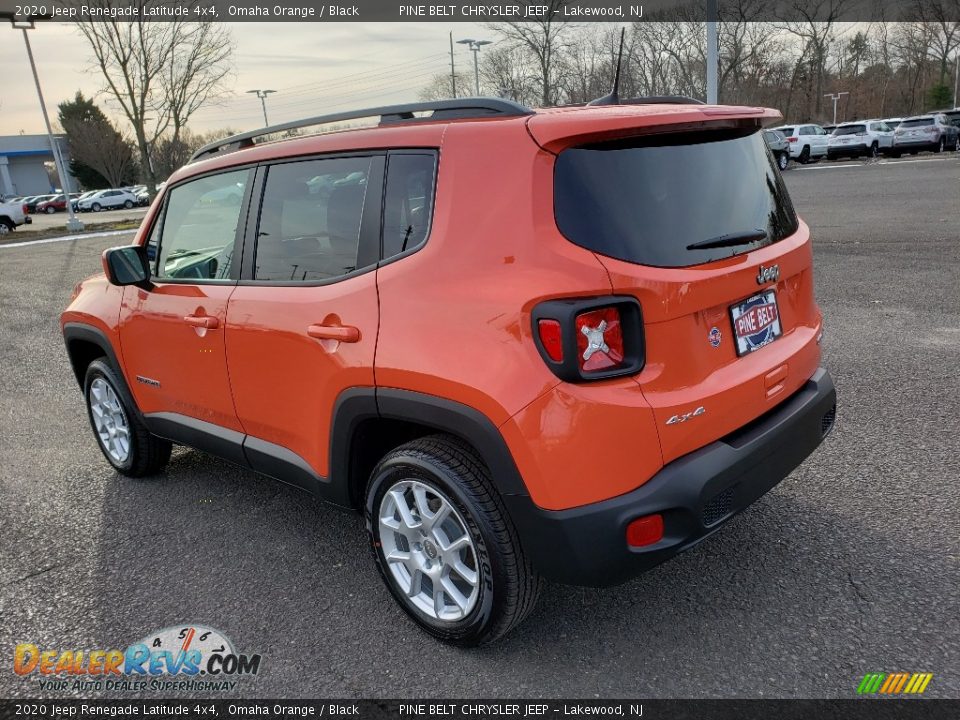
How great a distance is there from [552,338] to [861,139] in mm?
36098

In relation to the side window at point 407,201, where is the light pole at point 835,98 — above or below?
above

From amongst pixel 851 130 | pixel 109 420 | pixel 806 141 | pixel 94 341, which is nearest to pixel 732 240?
pixel 94 341

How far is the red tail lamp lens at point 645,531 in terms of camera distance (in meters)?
2.16

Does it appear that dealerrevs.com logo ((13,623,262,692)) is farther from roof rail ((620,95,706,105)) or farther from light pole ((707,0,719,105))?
Result: light pole ((707,0,719,105))

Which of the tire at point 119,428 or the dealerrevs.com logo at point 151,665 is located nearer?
the dealerrevs.com logo at point 151,665

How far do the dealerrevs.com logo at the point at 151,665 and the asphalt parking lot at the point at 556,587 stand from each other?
0.18ft

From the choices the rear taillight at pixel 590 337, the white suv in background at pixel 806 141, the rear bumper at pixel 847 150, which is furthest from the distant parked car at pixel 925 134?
the rear taillight at pixel 590 337

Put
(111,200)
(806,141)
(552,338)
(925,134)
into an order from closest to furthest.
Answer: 1. (552,338)
2. (925,134)
3. (806,141)
4. (111,200)

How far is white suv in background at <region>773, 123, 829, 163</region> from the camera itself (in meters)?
33.5

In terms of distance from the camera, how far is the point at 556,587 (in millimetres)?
2955

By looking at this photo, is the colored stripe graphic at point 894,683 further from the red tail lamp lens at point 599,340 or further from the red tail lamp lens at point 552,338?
the red tail lamp lens at point 552,338

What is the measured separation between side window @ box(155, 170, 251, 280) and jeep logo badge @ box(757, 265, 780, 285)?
2173mm

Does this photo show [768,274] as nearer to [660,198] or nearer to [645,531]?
[660,198]

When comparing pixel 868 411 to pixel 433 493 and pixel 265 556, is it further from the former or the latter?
pixel 265 556
